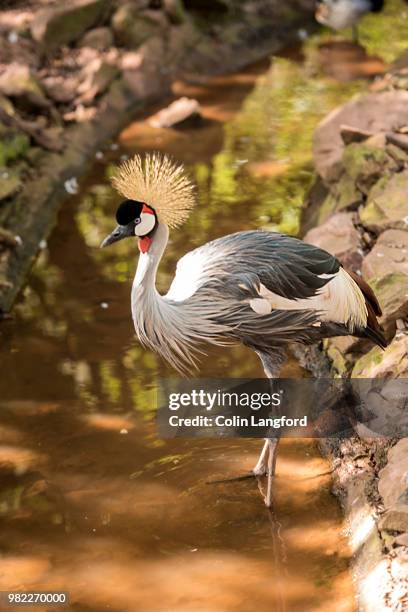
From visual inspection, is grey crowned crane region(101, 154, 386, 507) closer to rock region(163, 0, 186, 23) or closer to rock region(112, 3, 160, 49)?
rock region(112, 3, 160, 49)

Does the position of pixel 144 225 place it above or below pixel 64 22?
above

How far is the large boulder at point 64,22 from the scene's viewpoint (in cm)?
1083

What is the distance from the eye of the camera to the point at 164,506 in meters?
4.92

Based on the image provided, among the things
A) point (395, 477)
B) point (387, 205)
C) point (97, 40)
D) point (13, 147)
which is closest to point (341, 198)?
point (387, 205)

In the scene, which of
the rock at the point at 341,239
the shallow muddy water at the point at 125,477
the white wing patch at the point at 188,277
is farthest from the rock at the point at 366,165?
the white wing patch at the point at 188,277

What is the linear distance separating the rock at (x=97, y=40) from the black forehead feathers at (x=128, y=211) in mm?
6938

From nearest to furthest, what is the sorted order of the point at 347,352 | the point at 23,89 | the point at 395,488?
the point at 395,488 < the point at 347,352 < the point at 23,89

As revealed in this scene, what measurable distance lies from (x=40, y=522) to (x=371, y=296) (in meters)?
1.91

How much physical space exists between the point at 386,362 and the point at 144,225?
4.49 feet

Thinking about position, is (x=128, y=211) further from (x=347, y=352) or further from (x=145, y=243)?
(x=347, y=352)

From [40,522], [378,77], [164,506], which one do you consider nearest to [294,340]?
[164,506]

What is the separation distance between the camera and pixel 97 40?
36.5 ft

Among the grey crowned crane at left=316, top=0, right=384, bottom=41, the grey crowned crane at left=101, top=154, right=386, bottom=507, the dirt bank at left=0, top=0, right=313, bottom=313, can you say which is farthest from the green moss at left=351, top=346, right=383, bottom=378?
the grey crowned crane at left=316, top=0, right=384, bottom=41

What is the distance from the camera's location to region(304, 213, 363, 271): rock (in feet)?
20.1
